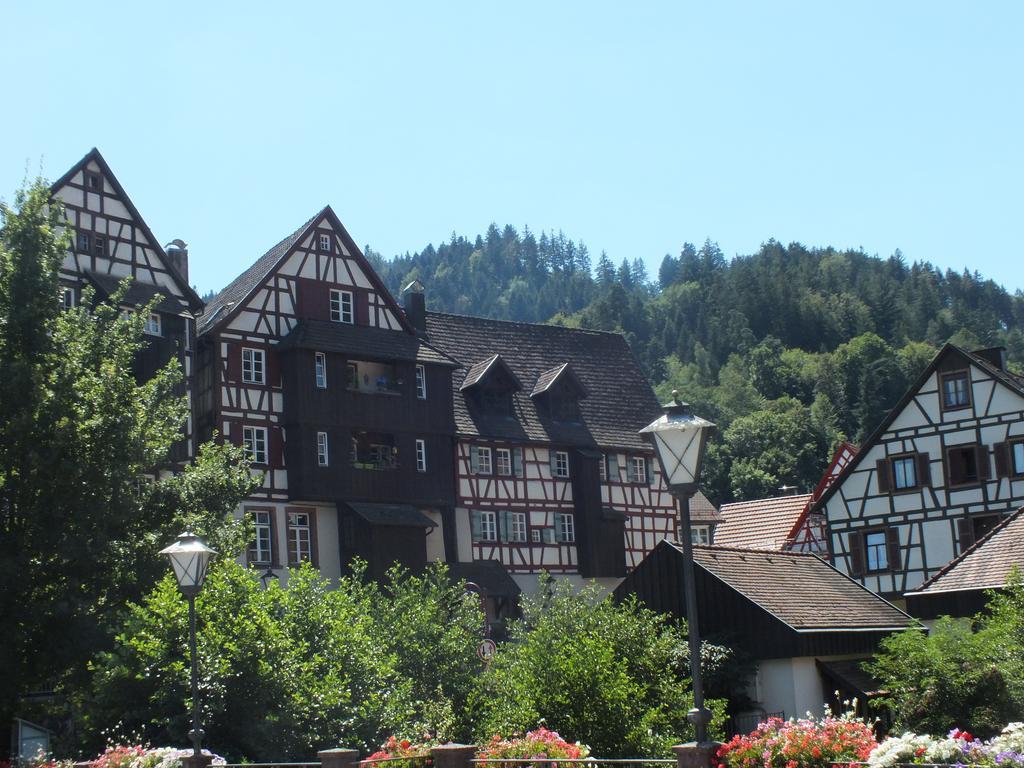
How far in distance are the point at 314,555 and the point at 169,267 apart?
954 cm

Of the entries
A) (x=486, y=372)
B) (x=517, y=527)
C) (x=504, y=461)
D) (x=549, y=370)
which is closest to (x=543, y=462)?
(x=504, y=461)

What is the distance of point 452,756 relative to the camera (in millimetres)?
17953

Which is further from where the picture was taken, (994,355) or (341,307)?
(994,355)

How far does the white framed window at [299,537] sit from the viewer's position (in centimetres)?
4438

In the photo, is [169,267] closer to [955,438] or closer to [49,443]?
[49,443]

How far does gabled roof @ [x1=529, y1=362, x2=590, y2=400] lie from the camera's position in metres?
53.8

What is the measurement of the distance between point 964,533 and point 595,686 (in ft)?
93.3

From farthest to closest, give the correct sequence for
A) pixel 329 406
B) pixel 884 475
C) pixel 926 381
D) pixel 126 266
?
pixel 884 475 → pixel 926 381 → pixel 329 406 → pixel 126 266

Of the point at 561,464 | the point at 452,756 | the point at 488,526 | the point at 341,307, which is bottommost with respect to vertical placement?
the point at 452,756

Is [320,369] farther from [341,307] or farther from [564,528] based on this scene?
[564,528]

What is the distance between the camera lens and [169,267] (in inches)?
1722

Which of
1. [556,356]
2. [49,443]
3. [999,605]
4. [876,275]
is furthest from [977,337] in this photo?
[49,443]

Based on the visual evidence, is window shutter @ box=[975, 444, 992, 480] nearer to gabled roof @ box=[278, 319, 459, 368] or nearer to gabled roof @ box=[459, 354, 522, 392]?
gabled roof @ box=[459, 354, 522, 392]

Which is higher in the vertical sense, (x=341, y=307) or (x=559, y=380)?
(x=341, y=307)
